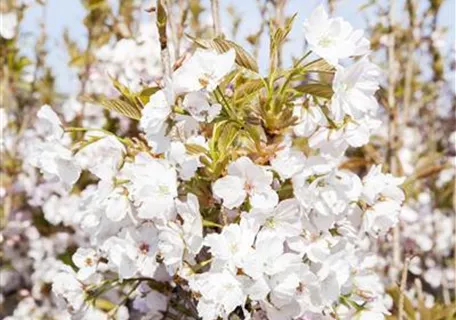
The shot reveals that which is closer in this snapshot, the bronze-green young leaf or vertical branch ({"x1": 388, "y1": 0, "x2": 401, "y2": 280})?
the bronze-green young leaf

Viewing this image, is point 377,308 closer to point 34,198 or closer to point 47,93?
point 34,198

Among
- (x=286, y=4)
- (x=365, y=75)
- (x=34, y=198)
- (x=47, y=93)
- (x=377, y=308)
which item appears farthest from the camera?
(x=47, y=93)

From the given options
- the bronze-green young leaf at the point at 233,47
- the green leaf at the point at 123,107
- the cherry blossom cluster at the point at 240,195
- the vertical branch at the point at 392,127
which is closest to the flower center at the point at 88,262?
the cherry blossom cluster at the point at 240,195

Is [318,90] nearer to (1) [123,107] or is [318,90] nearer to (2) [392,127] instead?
(1) [123,107]

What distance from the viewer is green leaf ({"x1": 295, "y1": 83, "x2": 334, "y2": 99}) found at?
1.11 meters

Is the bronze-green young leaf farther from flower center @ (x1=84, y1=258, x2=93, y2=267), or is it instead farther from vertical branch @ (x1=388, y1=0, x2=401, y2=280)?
vertical branch @ (x1=388, y1=0, x2=401, y2=280)

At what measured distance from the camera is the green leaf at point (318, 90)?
1.11 m

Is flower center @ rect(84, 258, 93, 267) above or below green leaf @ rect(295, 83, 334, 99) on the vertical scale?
below

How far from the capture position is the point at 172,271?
1.12 m

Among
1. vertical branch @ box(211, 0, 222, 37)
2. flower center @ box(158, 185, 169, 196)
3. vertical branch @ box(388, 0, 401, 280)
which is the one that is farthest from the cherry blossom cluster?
vertical branch @ box(388, 0, 401, 280)

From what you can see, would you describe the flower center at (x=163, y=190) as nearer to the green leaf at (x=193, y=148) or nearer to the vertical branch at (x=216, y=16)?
the green leaf at (x=193, y=148)

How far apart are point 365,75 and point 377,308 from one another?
372 mm

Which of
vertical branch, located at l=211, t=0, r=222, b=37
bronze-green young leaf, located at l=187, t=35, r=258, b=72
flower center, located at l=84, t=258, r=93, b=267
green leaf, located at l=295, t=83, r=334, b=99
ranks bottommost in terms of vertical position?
flower center, located at l=84, t=258, r=93, b=267

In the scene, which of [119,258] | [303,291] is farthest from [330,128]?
[119,258]
